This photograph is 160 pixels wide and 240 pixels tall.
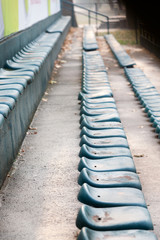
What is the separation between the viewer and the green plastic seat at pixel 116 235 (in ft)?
10.2

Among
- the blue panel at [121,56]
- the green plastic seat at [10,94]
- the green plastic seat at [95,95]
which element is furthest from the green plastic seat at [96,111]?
the blue panel at [121,56]

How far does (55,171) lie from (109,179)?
2.80 ft

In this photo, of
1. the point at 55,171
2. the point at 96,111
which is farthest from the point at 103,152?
the point at 96,111

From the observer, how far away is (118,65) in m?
12.7

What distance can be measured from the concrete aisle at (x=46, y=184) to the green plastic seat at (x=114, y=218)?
239mm

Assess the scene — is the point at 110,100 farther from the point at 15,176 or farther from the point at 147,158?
the point at 15,176

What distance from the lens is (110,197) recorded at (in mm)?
3854

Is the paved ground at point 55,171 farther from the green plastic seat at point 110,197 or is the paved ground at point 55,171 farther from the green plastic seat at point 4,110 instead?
the green plastic seat at point 4,110

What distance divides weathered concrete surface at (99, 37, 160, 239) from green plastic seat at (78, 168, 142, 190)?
270 millimetres

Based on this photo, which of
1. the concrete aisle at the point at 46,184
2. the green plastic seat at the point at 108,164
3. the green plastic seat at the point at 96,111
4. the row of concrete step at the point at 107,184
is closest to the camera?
the row of concrete step at the point at 107,184

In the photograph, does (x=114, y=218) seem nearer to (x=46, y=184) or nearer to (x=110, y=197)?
(x=110, y=197)

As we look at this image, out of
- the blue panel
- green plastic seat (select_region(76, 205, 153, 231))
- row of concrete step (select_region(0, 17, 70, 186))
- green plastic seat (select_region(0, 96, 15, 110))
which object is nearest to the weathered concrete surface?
the blue panel

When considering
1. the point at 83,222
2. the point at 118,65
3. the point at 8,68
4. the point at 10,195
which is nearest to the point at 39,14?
the point at 118,65

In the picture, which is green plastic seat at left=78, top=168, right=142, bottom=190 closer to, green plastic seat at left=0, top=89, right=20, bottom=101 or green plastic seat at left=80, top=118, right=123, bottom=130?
green plastic seat at left=0, top=89, right=20, bottom=101
